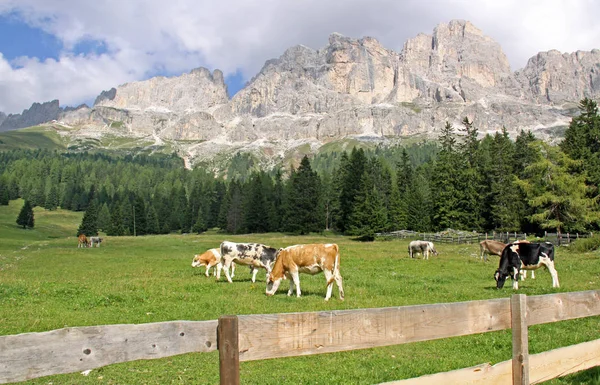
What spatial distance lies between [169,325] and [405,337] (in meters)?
2.95

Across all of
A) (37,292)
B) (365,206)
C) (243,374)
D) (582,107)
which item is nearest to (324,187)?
(365,206)

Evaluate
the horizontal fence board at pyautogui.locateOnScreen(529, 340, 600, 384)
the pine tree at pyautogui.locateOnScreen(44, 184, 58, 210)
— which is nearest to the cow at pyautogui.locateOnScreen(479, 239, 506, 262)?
the horizontal fence board at pyautogui.locateOnScreen(529, 340, 600, 384)

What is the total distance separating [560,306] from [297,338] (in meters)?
5.02

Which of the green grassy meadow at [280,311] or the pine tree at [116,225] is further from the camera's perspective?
the pine tree at [116,225]

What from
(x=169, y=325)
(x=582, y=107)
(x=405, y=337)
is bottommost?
(x=405, y=337)

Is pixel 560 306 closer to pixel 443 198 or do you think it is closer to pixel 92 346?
pixel 92 346

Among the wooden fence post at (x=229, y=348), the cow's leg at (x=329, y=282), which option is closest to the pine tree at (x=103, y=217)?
the cow's leg at (x=329, y=282)

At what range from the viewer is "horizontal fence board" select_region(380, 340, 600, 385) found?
18.6 feet

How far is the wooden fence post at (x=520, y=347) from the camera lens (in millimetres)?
6430

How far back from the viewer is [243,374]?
940 cm

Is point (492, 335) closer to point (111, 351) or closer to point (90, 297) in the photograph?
point (111, 351)

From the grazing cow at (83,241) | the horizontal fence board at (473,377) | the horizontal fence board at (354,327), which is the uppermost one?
the horizontal fence board at (354,327)

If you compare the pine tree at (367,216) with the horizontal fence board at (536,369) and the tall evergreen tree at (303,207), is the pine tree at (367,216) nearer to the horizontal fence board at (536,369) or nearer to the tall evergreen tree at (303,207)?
the tall evergreen tree at (303,207)

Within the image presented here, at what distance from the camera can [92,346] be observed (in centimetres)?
416
